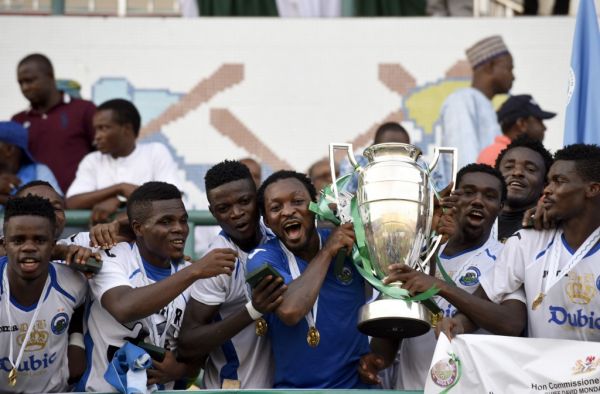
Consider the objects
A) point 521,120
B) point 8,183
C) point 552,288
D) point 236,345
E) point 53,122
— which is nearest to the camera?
point 552,288

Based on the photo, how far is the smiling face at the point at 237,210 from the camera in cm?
870

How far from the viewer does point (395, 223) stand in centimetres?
805

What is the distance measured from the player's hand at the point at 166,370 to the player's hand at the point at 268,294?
578mm

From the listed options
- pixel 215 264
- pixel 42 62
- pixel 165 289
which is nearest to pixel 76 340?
pixel 165 289

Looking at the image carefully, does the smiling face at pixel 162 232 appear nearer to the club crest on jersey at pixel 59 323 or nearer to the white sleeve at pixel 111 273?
the white sleeve at pixel 111 273

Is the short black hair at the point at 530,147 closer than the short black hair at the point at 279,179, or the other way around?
the short black hair at the point at 279,179

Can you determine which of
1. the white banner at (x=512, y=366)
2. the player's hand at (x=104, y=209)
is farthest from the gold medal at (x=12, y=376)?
the white banner at (x=512, y=366)

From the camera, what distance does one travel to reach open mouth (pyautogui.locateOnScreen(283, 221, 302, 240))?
27.7 feet

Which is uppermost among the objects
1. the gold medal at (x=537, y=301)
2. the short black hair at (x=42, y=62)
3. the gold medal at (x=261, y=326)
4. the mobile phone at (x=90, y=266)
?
the short black hair at (x=42, y=62)

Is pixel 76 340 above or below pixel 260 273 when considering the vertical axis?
below

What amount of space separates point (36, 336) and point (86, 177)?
7.71 feet

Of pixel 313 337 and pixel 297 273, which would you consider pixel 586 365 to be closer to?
pixel 313 337

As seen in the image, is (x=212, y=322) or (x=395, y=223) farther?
(x=212, y=322)

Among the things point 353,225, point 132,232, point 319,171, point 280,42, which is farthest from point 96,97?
point 353,225
